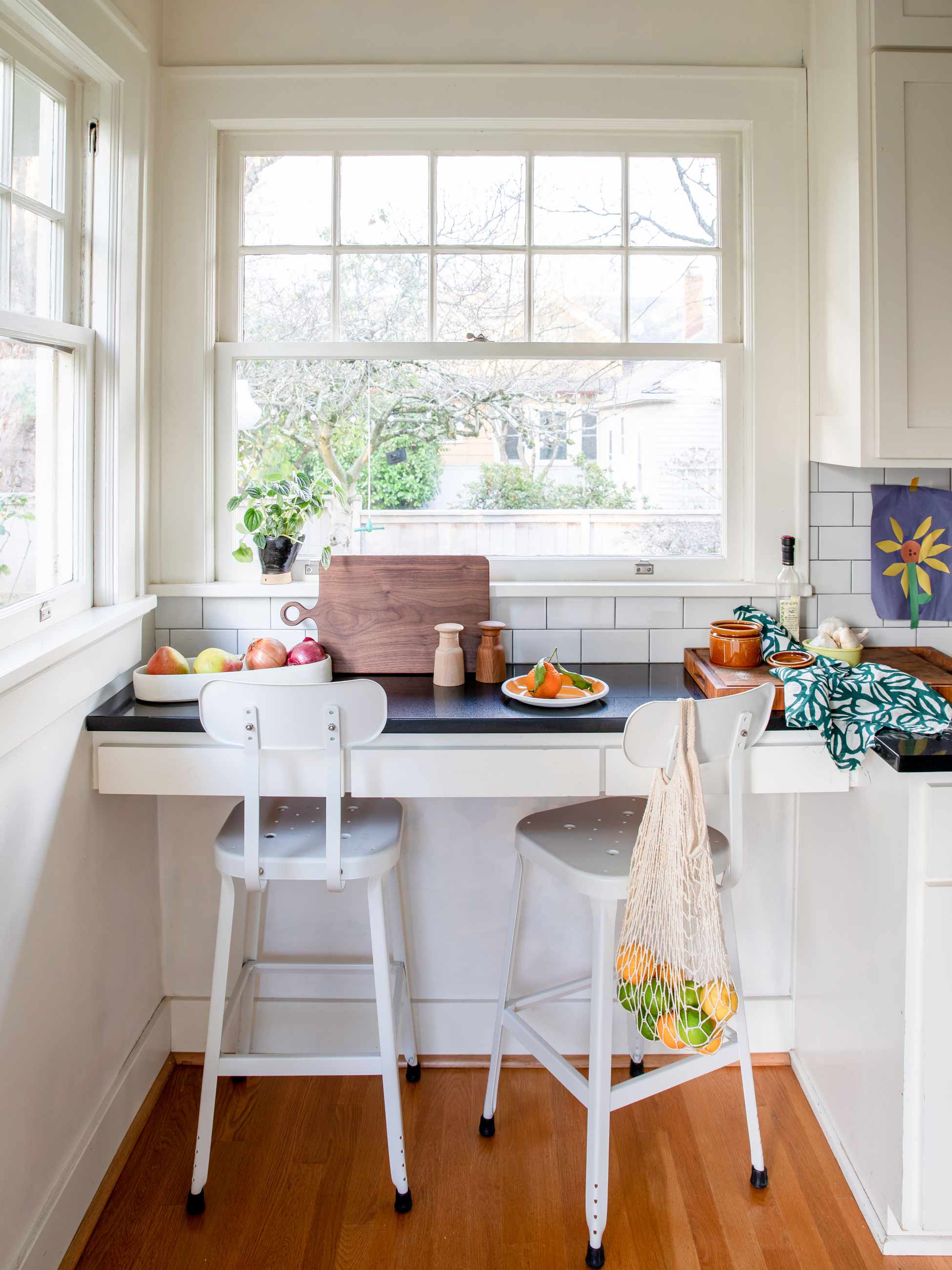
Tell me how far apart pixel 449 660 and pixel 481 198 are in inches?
47.3

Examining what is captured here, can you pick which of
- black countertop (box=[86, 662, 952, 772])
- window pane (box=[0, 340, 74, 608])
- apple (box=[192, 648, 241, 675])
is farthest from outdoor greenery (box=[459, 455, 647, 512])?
window pane (box=[0, 340, 74, 608])

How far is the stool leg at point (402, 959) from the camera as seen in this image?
261 cm

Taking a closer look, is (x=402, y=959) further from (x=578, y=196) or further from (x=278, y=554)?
(x=578, y=196)

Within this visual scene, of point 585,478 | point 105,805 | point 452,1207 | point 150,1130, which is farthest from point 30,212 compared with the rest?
point 452,1207

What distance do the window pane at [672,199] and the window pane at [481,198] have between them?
29cm

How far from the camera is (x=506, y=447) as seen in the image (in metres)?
2.77

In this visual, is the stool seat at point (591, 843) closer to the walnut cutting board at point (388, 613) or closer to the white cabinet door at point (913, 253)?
the walnut cutting board at point (388, 613)

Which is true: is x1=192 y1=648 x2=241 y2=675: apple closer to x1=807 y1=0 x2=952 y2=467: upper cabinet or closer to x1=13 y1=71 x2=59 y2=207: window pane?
x1=13 y1=71 x2=59 y2=207: window pane

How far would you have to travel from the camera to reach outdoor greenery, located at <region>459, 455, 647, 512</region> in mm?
2777

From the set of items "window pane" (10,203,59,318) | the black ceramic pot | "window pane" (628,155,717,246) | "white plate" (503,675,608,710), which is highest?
"window pane" (628,155,717,246)

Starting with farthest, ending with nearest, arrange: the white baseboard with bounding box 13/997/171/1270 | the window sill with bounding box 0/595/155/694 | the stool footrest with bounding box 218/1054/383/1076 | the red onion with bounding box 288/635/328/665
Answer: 1. the red onion with bounding box 288/635/328/665
2. the stool footrest with bounding box 218/1054/383/1076
3. the white baseboard with bounding box 13/997/171/1270
4. the window sill with bounding box 0/595/155/694

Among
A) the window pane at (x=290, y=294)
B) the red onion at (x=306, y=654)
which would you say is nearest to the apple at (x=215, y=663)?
the red onion at (x=306, y=654)

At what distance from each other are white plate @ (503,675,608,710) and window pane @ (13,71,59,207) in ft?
4.62

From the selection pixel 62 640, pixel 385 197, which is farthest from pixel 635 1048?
pixel 385 197
